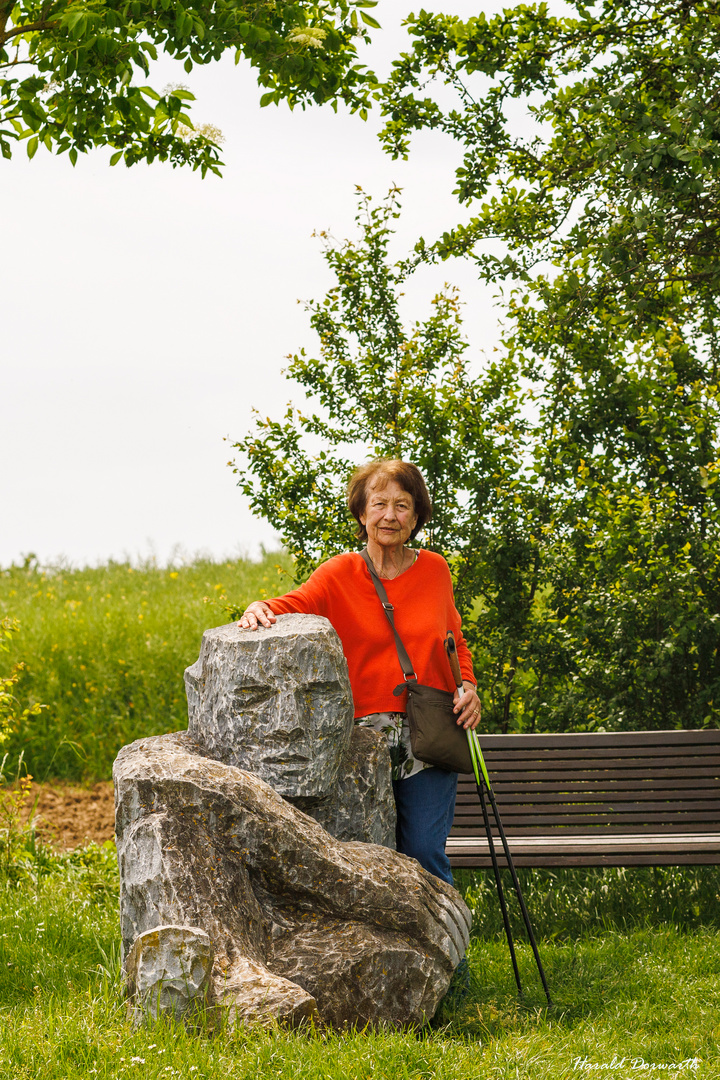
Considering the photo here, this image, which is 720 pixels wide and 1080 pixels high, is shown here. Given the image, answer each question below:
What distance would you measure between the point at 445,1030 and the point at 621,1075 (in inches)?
26.6

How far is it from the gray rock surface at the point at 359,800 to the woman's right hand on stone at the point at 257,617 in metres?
0.60

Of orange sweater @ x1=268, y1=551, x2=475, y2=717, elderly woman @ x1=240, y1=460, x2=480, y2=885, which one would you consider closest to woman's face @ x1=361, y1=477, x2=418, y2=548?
elderly woman @ x1=240, y1=460, x2=480, y2=885

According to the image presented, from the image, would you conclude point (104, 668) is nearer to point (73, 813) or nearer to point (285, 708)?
point (73, 813)

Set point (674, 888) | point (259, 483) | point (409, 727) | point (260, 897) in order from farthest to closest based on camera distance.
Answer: point (259, 483) < point (674, 888) < point (409, 727) < point (260, 897)

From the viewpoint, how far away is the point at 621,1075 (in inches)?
125

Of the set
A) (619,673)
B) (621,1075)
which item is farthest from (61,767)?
(621,1075)

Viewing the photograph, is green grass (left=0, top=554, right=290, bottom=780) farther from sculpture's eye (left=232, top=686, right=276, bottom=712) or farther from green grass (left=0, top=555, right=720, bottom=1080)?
sculpture's eye (left=232, top=686, right=276, bottom=712)

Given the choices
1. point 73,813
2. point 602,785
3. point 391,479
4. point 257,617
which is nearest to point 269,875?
point 257,617

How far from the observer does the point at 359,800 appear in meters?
3.86

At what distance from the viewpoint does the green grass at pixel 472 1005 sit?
297cm

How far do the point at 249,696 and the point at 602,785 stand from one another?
105 inches

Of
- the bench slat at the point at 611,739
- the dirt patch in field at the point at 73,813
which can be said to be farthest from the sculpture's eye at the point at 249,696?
the dirt patch in field at the point at 73,813

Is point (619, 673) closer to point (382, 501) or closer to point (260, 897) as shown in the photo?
point (382, 501)

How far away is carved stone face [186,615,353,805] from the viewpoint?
3.64 m
